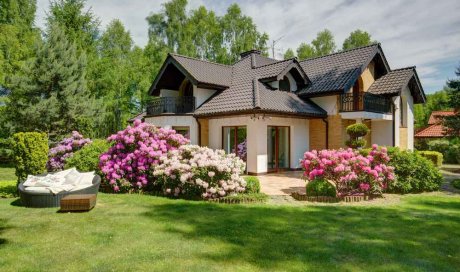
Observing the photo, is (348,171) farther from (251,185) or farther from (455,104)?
(455,104)

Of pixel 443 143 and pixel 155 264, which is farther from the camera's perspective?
pixel 443 143

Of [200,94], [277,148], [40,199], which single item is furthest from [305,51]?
[40,199]

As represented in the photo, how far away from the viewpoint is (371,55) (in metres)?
19.8

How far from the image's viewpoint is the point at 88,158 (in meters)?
12.8

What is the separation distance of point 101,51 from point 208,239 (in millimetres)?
34552

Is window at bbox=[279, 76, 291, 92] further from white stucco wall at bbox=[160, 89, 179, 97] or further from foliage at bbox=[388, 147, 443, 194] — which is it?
foliage at bbox=[388, 147, 443, 194]

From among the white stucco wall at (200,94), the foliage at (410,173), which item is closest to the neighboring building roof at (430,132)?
the foliage at (410,173)

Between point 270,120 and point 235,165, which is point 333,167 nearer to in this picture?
point 235,165

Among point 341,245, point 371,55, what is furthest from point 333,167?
point 371,55

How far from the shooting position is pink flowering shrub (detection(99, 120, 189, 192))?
11.5 meters

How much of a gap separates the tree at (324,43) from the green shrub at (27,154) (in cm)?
4161

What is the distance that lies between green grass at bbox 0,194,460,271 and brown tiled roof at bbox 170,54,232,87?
11.7 meters

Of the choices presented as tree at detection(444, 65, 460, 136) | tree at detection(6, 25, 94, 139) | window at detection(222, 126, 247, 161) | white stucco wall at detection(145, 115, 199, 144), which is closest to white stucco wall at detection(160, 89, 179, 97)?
white stucco wall at detection(145, 115, 199, 144)

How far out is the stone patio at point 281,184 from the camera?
11742 millimetres
